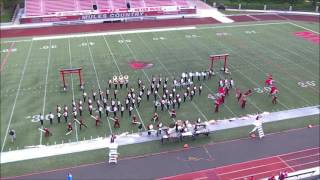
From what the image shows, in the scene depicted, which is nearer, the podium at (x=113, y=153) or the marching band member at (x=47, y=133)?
the podium at (x=113, y=153)

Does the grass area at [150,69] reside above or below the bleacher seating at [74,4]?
below

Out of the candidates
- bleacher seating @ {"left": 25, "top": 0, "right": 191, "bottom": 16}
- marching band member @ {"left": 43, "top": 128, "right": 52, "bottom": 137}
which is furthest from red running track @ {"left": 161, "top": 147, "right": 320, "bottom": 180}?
bleacher seating @ {"left": 25, "top": 0, "right": 191, "bottom": 16}

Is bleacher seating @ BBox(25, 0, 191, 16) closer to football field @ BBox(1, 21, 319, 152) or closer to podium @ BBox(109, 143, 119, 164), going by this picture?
football field @ BBox(1, 21, 319, 152)

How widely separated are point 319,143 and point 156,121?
8615 millimetres

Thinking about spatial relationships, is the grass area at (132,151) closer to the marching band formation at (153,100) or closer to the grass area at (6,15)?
the marching band formation at (153,100)

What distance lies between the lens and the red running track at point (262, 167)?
15.7 m

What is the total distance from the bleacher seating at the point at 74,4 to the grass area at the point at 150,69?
8734 millimetres

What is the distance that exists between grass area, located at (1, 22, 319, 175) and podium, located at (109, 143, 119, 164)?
0.65m

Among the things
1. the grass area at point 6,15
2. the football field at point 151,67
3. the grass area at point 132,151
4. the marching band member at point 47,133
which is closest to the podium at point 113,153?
the grass area at point 132,151

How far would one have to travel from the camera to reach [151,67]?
1083 inches

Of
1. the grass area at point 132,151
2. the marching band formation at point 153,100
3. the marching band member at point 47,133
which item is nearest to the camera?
the grass area at point 132,151

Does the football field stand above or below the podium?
above

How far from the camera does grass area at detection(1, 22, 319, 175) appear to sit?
1928 cm

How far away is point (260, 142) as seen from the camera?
18219 mm
